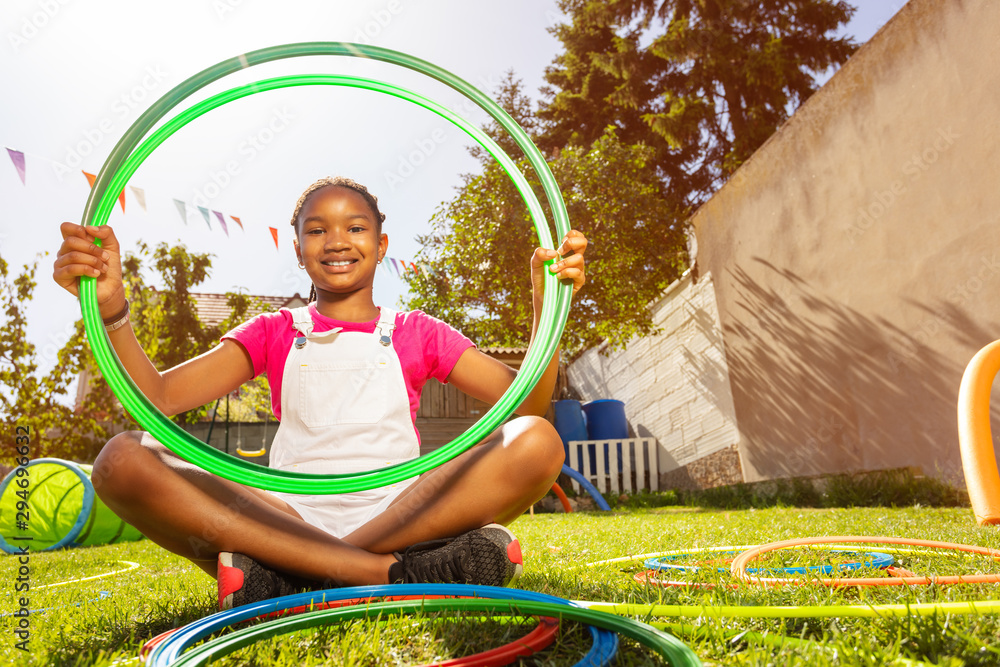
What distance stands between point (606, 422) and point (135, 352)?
Answer: 9.07m

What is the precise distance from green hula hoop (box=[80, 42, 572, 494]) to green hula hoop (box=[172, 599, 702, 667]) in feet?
1.32

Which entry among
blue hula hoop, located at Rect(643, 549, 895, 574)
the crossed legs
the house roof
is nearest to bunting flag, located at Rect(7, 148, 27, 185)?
the crossed legs

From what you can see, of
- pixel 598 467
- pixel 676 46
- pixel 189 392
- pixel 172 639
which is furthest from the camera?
pixel 676 46

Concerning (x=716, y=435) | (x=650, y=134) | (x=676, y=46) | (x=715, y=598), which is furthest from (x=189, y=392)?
(x=650, y=134)

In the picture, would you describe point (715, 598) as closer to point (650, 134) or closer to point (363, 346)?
Result: point (363, 346)

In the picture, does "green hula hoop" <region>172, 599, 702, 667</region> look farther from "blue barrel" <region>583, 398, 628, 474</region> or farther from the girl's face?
"blue barrel" <region>583, 398, 628, 474</region>

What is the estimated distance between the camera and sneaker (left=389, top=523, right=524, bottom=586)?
1753mm

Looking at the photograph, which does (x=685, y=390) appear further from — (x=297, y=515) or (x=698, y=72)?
(x=297, y=515)

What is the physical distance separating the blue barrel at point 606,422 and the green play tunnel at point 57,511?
6790 millimetres

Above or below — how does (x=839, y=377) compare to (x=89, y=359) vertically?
below

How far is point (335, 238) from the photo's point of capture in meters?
2.21

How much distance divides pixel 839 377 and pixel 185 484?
6168 mm

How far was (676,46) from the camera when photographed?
1070 cm

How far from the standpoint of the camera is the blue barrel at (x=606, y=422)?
10.5 metres
